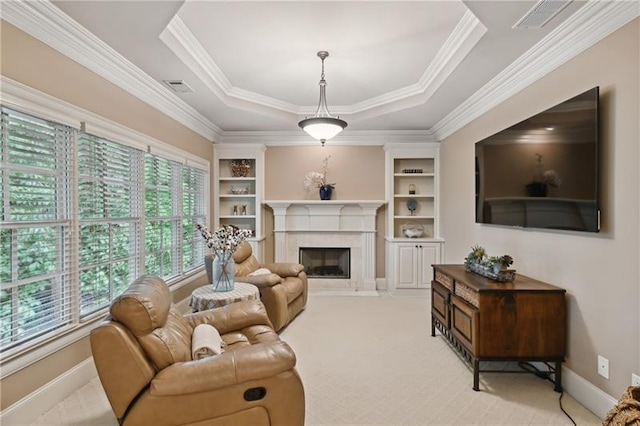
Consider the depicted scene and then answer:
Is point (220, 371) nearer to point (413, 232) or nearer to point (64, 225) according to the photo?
point (64, 225)

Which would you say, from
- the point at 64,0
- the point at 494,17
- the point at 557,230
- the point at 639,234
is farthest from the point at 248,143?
the point at 639,234

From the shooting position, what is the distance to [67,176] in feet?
8.64

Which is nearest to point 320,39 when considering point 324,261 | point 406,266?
point 406,266

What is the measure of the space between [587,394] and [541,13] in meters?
2.67

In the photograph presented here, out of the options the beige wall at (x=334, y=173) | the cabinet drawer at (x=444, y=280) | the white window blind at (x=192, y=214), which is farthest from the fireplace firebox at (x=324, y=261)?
the cabinet drawer at (x=444, y=280)

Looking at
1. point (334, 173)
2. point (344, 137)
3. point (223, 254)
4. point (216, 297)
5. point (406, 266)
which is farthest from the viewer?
point (334, 173)

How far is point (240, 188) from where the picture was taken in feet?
20.4

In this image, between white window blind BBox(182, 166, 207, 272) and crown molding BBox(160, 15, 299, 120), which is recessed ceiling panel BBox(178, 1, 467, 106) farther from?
white window blind BBox(182, 166, 207, 272)

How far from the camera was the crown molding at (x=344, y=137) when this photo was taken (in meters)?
5.93

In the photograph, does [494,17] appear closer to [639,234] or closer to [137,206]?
[639,234]

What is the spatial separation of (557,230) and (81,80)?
3944 millimetres

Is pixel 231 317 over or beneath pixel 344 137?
beneath

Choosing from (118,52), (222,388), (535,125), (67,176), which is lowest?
(222,388)

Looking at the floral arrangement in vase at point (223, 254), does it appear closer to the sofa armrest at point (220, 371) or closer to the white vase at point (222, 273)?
the white vase at point (222, 273)
